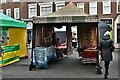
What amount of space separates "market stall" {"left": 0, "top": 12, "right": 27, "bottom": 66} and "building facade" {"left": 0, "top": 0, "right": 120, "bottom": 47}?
686 inches

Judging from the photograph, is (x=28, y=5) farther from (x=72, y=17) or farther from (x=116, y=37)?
(x=72, y=17)

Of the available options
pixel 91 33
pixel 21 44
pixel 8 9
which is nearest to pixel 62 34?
pixel 8 9

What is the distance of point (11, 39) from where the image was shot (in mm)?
20062

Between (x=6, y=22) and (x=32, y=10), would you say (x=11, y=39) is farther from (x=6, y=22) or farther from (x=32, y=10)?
(x=32, y=10)

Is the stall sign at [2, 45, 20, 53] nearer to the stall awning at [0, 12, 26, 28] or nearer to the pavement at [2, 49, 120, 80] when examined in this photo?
the stall awning at [0, 12, 26, 28]

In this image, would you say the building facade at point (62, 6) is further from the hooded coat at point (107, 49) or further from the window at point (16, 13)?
the hooded coat at point (107, 49)

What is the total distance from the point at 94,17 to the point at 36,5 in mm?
28810

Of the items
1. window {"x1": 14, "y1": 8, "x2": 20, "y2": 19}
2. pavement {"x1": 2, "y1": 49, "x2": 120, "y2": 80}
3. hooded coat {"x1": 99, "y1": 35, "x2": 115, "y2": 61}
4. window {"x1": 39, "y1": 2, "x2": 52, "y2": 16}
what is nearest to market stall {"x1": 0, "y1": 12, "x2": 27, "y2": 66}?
pavement {"x1": 2, "y1": 49, "x2": 120, "y2": 80}

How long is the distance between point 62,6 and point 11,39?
2194cm

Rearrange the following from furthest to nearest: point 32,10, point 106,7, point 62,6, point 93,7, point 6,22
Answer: point 32,10 < point 62,6 < point 93,7 < point 106,7 < point 6,22

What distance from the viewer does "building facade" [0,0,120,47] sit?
39.3 meters

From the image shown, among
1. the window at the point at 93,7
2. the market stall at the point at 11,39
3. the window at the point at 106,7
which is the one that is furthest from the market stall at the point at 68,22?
the window at the point at 106,7

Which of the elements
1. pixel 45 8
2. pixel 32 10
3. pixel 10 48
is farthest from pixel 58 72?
pixel 32 10

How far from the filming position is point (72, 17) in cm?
1480
